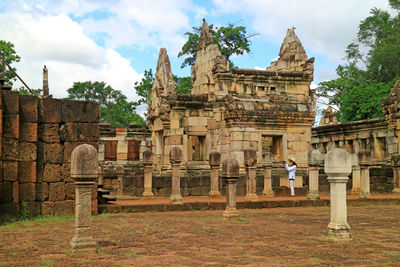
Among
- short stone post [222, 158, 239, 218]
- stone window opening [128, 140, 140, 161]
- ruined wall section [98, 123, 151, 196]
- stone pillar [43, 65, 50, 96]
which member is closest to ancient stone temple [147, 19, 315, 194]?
ruined wall section [98, 123, 151, 196]

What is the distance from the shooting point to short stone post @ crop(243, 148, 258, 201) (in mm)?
13734

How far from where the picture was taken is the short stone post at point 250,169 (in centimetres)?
1373

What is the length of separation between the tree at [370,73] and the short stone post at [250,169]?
16443 mm

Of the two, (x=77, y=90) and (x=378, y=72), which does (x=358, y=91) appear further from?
(x=77, y=90)

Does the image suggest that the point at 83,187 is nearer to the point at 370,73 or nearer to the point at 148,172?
the point at 148,172

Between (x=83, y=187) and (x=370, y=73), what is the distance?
105 ft

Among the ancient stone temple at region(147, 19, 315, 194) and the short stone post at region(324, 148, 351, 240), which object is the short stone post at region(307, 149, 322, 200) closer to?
the ancient stone temple at region(147, 19, 315, 194)

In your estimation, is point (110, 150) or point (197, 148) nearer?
point (197, 148)

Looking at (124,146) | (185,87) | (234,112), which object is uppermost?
(185,87)

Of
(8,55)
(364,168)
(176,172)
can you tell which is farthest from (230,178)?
(8,55)

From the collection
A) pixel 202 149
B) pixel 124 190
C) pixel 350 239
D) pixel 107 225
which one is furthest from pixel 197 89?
pixel 350 239

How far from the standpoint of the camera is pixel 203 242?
7.34 metres

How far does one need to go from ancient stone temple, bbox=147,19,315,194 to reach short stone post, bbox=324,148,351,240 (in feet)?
31.5

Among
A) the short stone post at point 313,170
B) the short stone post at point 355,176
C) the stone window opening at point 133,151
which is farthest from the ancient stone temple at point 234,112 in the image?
the stone window opening at point 133,151
